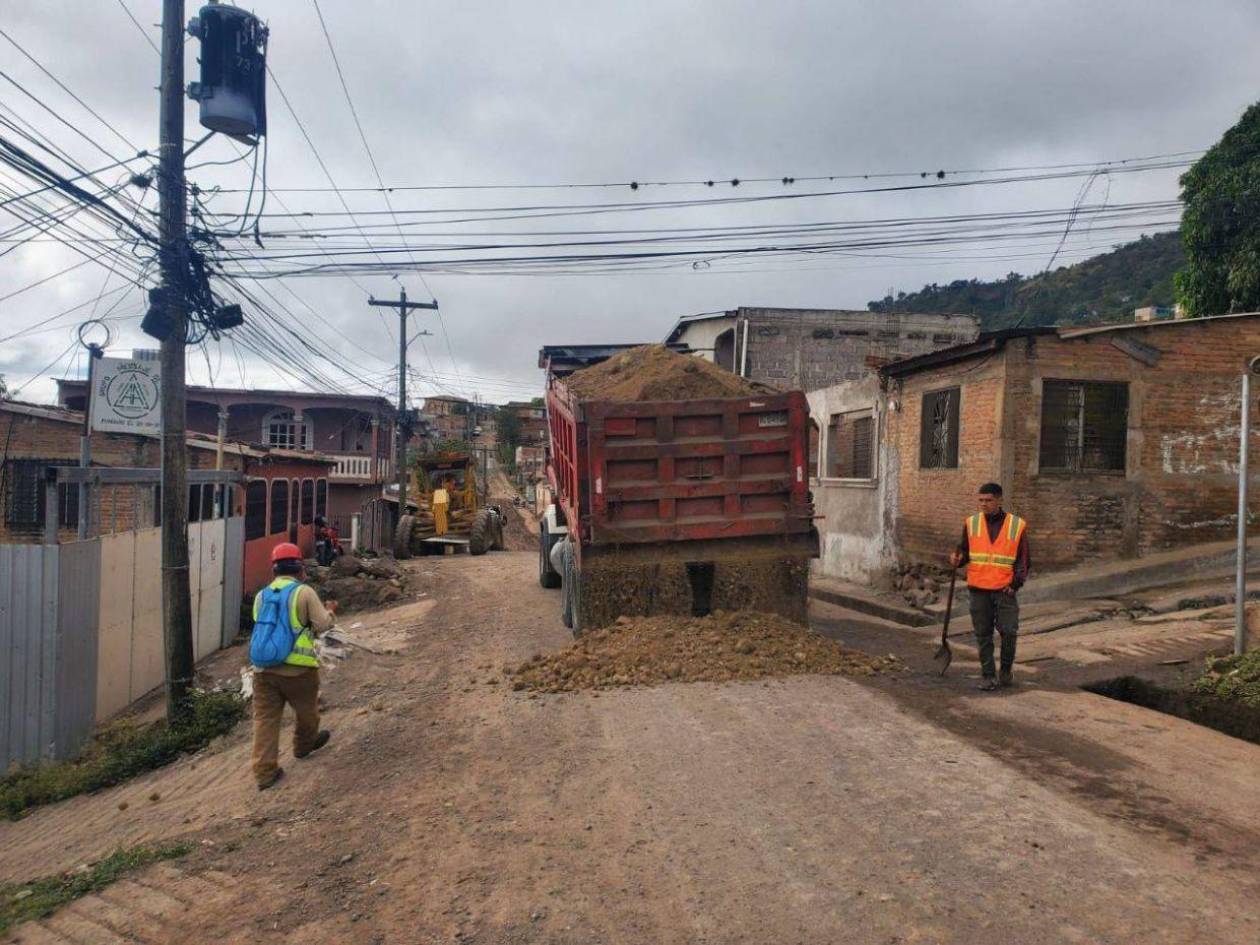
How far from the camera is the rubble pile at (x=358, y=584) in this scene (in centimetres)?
1538

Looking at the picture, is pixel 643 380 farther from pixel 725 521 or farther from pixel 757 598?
pixel 757 598

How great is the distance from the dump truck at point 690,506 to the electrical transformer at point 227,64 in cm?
496

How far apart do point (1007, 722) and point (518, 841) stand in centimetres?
350

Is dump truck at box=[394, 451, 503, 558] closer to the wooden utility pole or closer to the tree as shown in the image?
the wooden utility pole

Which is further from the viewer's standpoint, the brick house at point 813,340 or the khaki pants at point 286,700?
the brick house at point 813,340

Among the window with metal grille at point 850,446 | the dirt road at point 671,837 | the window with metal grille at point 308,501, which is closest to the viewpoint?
the dirt road at point 671,837

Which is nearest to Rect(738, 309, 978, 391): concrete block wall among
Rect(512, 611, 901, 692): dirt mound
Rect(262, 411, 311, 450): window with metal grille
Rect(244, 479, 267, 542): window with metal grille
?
Rect(244, 479, 267, 542): window with metal grille

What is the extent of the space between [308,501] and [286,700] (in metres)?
19.4

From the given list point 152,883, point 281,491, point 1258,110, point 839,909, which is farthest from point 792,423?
point 281,491

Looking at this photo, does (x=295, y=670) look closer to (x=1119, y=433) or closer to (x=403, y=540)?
(x=1119, y=433)

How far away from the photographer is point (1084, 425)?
38.1 ft

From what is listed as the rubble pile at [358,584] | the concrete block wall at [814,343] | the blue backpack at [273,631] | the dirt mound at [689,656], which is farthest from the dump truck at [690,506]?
the concrete block wall at [814,343]

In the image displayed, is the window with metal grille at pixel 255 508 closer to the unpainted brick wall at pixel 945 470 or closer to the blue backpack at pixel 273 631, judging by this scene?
the blue backpack at pixel 273 631

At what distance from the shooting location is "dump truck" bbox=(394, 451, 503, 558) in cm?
2438
